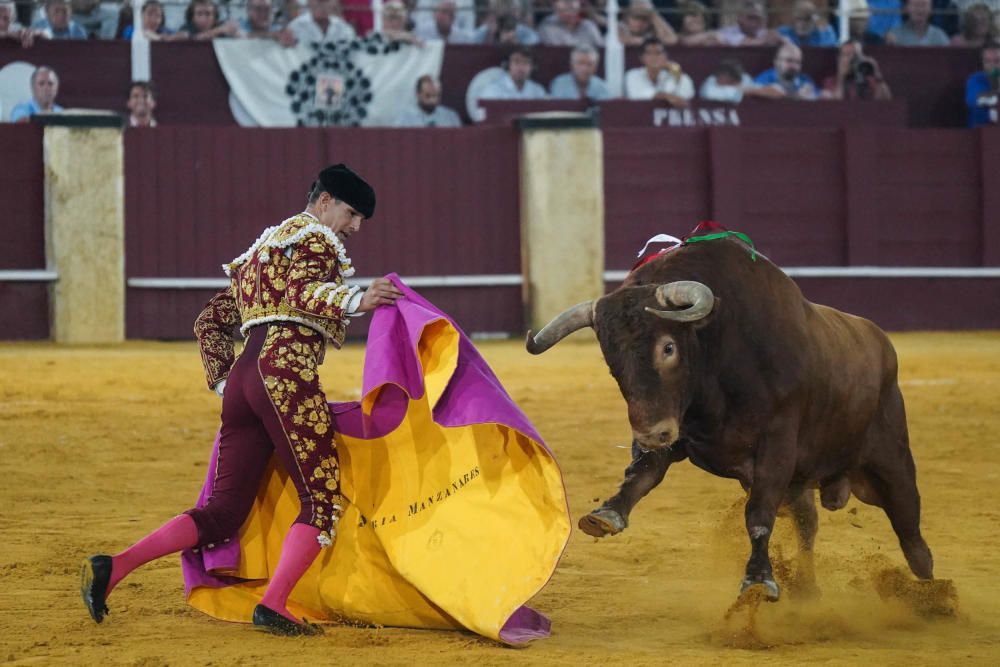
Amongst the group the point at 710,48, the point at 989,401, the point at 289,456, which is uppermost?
the point at 710,48

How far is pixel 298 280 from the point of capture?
12.4 feet

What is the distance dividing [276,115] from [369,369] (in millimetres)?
8169

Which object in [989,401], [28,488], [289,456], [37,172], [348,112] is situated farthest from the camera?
[348,112]

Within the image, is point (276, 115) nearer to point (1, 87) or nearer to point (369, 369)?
point (1, 87)

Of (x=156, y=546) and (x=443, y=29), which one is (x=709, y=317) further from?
(x=443, y=29)

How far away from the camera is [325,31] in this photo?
1138cm

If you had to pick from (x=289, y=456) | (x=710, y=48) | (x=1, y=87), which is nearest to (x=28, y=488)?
(x=289, y=456)

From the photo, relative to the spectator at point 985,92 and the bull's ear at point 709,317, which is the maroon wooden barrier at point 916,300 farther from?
the bull's ear at point 709,317

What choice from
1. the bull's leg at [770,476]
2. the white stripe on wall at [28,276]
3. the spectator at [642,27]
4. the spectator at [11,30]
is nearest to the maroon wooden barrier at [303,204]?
the white stripe on wall at [28,276]

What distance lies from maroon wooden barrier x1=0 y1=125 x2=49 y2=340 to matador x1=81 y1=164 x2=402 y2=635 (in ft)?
25.3

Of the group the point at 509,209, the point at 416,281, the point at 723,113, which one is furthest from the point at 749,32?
the point at 416,281

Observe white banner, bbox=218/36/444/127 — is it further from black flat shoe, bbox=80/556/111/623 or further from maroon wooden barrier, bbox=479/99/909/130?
black flat shoe, bbox=80/556/111/623

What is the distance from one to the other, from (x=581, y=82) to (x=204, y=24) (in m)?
2.91

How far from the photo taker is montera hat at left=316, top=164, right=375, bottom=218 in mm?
3828
